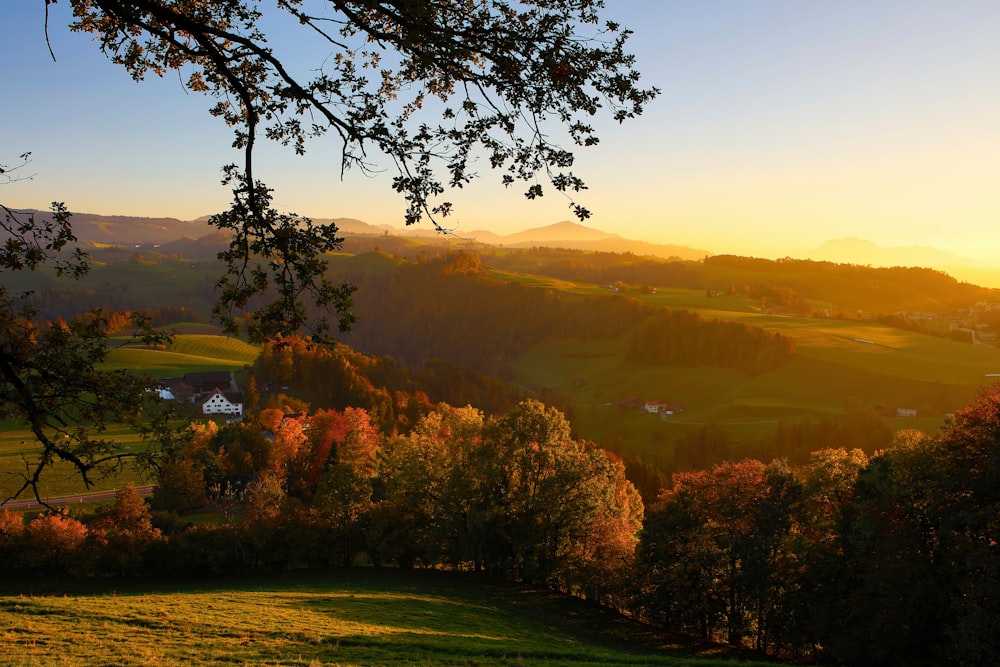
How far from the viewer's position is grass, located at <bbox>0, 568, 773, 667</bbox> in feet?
53.2

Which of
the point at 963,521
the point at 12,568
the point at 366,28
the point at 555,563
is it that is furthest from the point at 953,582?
the point at 12,568

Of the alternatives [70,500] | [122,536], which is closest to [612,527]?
[122,536]

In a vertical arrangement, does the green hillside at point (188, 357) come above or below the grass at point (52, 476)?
above

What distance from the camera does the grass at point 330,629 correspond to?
53.2 ft

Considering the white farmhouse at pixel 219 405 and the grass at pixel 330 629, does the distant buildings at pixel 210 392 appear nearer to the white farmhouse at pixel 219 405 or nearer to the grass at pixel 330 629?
the white farmhouse at pixel 219 405

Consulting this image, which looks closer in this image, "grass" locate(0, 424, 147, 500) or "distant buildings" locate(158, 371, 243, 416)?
"grass" locate(0, 424, 147, 500)

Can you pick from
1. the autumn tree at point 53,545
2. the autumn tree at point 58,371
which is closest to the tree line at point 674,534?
the autumn tree at point 53,545

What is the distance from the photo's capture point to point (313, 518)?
43969 millimetres

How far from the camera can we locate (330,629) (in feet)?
67.1

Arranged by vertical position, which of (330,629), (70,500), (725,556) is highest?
(330,629)

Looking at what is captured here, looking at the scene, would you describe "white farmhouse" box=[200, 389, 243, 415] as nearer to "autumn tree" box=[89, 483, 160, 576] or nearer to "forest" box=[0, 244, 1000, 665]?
"forest" box=[0, 244, 1000, 665]

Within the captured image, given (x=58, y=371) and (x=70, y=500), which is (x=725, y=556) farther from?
(x=70, y=500)

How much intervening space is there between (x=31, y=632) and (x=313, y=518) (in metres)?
26.4

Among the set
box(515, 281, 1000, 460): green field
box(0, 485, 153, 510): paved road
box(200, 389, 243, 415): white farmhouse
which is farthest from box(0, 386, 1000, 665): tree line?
box(515, 281, 1000, 460): green field
